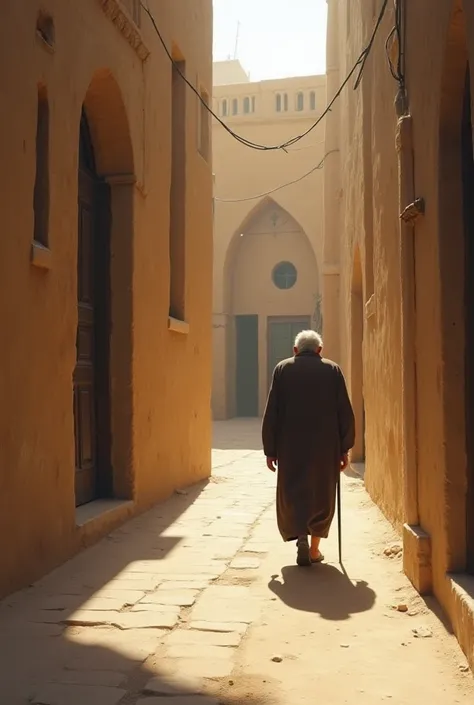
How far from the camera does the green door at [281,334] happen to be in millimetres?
23750

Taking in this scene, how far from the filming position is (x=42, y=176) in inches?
210

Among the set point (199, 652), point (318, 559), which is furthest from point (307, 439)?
point (199, 652)

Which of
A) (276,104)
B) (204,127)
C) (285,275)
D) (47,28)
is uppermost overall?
(276,104)

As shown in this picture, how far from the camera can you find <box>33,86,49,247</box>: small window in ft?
17.5

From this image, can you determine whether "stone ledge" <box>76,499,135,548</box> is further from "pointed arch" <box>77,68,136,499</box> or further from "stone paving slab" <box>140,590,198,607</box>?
"stone paving slab" <box>140,590,198,607</box>

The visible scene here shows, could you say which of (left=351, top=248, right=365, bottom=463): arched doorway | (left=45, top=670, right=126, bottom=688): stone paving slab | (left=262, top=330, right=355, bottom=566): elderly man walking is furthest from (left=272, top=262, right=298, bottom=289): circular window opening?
(left=45, top=670, right=126, bottom=688): stone paving slab

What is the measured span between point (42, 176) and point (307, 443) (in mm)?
2427

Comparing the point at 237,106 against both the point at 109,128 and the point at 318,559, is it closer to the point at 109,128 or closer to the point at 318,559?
the point at 109,128

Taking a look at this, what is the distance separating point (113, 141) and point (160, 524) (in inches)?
129

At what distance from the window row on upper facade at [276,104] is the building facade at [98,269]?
41.3 ft

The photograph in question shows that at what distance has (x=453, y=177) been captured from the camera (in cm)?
414

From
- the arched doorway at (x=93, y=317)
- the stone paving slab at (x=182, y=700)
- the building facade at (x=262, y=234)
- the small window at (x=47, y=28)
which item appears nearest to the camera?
the stone paving slab at (x=182, y=700)

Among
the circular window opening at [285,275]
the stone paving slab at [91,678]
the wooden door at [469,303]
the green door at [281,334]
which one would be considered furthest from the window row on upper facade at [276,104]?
the stone paving slab at [91,678]

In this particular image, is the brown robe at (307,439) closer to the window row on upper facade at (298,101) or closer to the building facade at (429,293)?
the building facade at (429,293)
